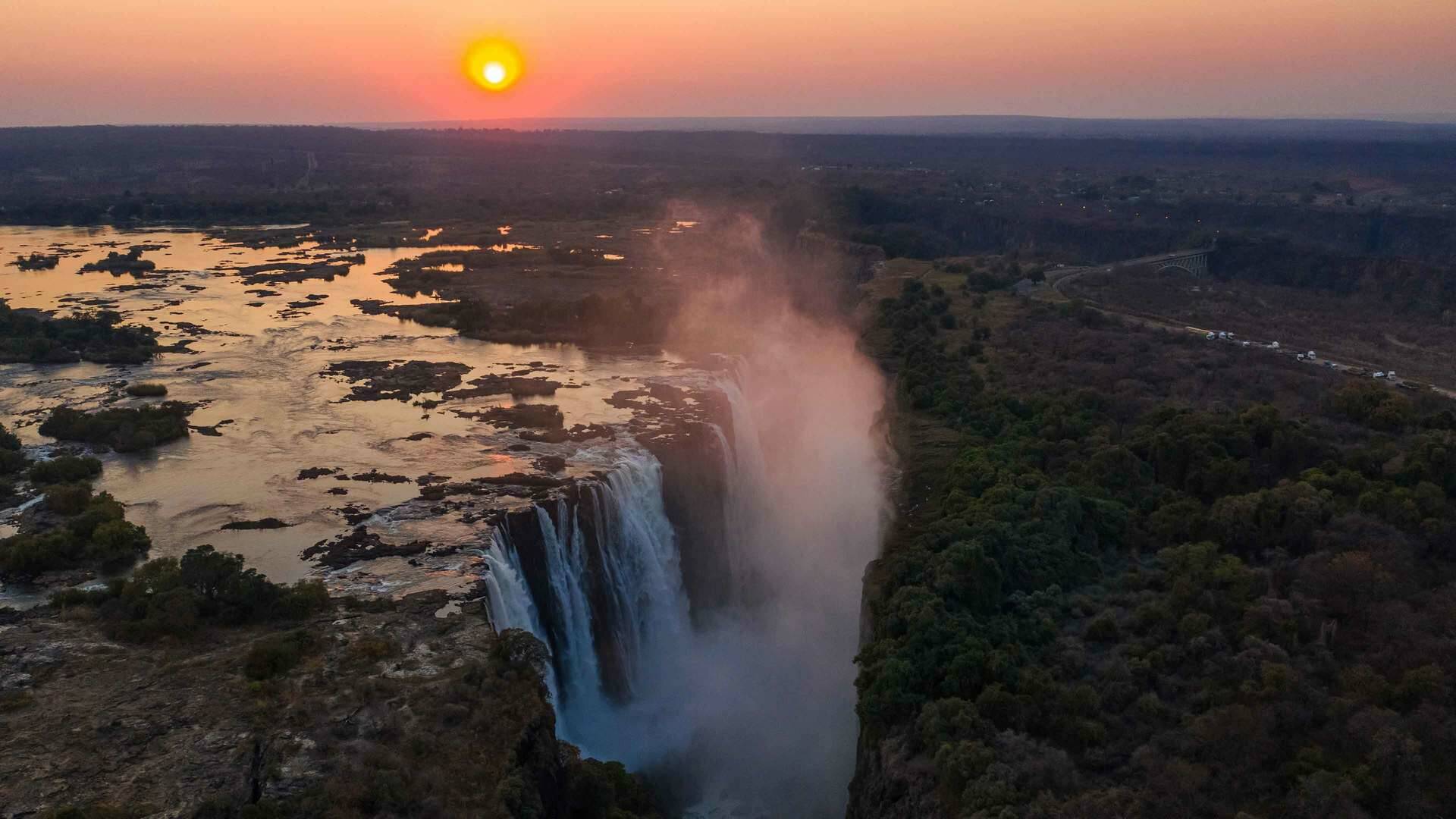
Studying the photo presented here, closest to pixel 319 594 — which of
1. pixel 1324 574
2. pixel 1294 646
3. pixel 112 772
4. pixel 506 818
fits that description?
pixel 112 772

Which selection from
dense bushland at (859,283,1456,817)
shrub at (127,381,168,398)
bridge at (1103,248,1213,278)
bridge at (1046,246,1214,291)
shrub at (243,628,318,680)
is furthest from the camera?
bridge at (1103,248,1213,278)

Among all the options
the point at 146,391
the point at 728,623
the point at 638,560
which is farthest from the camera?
the point at 146,391

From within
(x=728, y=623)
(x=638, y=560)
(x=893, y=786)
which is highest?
(x=638, y=560)

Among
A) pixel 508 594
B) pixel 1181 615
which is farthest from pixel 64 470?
pixel 1181 615

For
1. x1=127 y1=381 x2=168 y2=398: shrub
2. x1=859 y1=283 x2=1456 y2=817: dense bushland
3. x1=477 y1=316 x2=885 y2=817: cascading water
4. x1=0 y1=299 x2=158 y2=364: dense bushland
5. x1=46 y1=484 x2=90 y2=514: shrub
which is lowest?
x1=477 y1=316 x2=885 y2=817: cascading water

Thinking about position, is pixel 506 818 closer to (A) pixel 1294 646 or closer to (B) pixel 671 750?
(B) pixel 671 750

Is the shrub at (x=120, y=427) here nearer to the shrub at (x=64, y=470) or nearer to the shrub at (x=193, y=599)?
the shrub at (x=64, y=470)

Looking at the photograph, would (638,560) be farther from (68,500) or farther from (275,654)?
(68,500)

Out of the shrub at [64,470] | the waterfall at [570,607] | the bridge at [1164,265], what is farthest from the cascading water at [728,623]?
the bridge at [1164,265]

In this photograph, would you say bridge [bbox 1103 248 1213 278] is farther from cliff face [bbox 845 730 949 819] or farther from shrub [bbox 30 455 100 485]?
shrub [bbox 30 455 100 485]

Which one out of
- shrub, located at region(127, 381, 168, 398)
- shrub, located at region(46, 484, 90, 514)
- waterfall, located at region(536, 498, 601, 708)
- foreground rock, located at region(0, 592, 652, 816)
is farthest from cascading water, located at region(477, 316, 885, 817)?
shrub, located at region(127, 381, 168, 398)

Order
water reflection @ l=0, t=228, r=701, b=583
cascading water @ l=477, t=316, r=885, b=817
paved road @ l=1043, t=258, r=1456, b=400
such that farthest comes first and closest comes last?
1. paved road @ l=1043, t=258, r=1456, b=400
2. water reflection @ l=0, t=228, r=701, b=583
3. cascading water @ l=477, t=316, r=885, b=817
